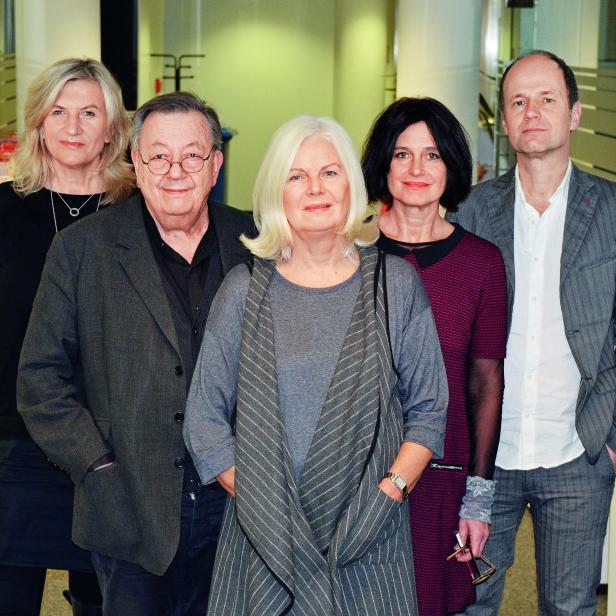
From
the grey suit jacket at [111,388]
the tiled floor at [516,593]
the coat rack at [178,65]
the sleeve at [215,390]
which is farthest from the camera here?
the coat rack at [178,65]

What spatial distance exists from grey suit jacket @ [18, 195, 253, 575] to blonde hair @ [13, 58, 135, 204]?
39 cm

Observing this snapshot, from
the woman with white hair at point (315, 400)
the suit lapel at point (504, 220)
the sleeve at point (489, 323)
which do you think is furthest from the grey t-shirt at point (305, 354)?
the suit lapel at point (504, 220)

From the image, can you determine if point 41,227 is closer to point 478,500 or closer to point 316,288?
point 316,288

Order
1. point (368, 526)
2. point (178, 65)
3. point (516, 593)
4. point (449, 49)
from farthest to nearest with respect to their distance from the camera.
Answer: point (178, 65) < point (449, 49) < point (516, 593) < point (368, 526)

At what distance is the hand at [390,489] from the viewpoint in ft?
7.70

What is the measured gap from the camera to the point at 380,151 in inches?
107

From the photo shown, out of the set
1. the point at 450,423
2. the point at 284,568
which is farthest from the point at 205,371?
the point at 450,423

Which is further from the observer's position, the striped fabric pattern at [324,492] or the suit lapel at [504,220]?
the suit lapel at [504,220]

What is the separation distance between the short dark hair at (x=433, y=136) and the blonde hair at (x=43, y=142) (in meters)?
0.70

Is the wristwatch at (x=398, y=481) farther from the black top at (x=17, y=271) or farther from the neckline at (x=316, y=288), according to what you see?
the black top at (x=17, y=271)

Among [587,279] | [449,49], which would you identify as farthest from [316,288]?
[449,49]

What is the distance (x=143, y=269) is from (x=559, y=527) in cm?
124

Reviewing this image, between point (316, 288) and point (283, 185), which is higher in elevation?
point (283, 185)

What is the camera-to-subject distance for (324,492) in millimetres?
2322
